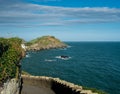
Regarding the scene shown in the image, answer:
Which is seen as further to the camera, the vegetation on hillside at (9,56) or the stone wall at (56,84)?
Result: the stone wall at (56,84)

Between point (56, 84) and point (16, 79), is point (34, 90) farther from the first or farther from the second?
point (16, 79)

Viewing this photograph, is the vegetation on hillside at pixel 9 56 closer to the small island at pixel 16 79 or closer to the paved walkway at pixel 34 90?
the small island at pixel 16 79

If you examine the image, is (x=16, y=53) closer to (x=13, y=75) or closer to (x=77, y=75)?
(x=13, y=75)

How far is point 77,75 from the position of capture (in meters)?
104

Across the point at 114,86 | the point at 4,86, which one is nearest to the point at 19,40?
the point at 4,86

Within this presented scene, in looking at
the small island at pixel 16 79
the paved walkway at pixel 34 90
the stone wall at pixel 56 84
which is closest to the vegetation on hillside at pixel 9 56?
the small island at pixel 16 79

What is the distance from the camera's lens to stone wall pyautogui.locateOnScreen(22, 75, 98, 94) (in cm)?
5081

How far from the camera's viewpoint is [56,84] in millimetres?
57062

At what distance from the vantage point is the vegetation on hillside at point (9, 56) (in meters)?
38.9

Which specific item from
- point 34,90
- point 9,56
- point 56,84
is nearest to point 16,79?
point 9,56

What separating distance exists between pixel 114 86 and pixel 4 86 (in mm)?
52876

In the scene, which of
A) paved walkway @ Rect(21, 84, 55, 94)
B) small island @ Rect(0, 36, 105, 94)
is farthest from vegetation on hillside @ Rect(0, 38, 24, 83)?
paved walkway @ Rect(21, 84, 55, 94)

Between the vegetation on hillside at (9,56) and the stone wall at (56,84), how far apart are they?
40.2 ft

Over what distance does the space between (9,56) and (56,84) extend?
18.0m
